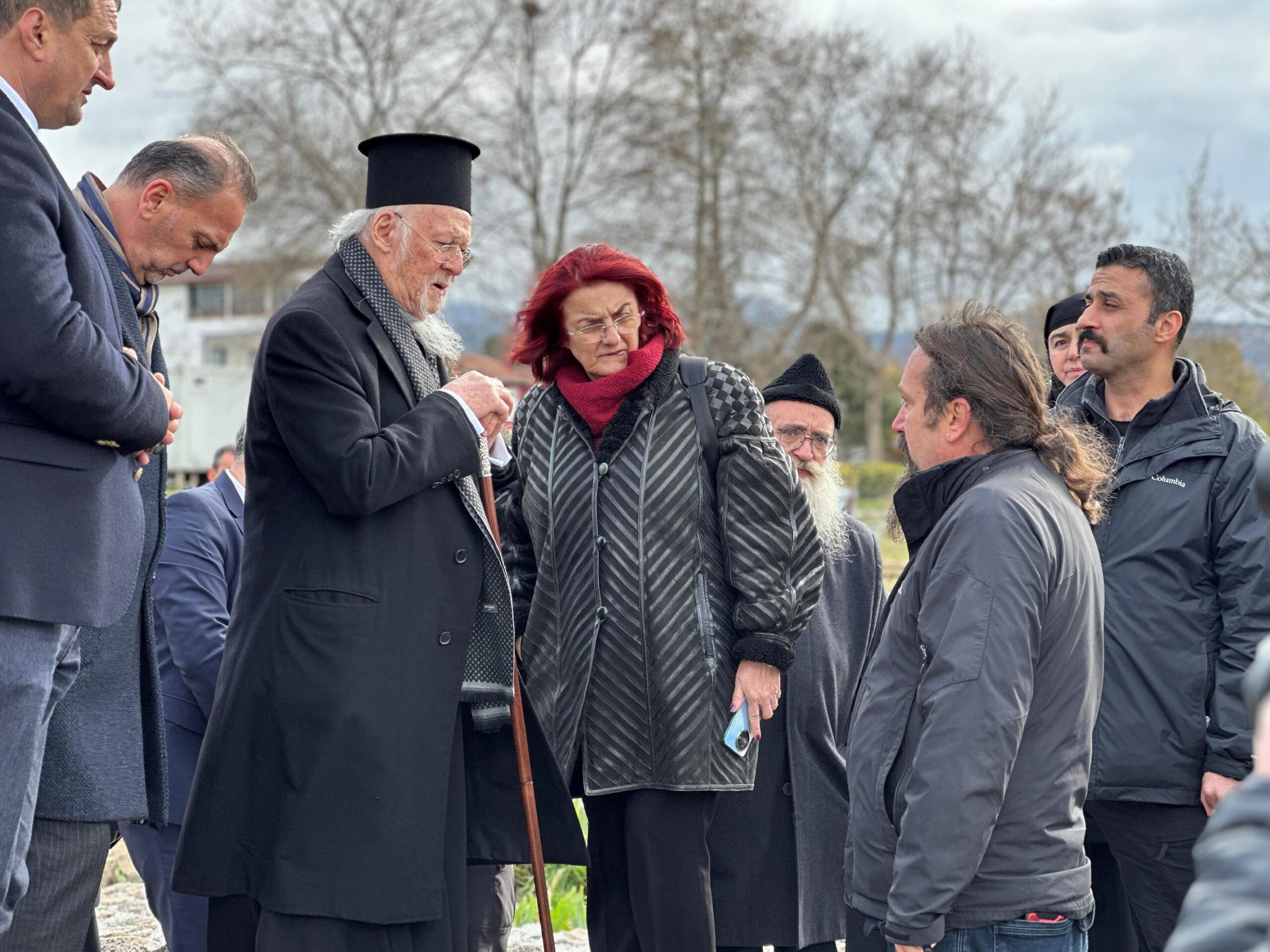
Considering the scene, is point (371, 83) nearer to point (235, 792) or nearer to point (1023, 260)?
point (1023, 260)

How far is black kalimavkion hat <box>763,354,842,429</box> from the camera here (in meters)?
4.19

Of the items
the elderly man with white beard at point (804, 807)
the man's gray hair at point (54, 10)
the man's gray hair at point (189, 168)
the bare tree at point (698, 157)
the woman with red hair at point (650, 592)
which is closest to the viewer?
the man's gray hair at point (54, 10)

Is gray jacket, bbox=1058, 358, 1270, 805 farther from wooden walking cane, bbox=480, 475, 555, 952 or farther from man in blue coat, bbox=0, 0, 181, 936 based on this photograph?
man in blue coat, bbox=0, 0, 181, 936

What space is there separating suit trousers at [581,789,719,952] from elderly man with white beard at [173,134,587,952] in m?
0.29

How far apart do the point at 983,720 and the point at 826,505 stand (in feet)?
5.46

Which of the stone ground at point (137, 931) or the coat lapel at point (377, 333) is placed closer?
the coat lapel at point (377, 333)

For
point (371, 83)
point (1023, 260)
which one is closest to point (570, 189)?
point (371, 83)

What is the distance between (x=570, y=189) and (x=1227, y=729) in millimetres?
23406

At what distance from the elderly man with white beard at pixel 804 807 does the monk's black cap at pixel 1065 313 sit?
5.46 feet

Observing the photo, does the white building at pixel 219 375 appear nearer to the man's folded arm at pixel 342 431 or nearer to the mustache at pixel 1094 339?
the mustache at pixel 1094 339

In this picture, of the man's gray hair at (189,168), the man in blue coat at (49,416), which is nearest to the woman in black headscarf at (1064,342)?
the man's gray hair at (189,168)

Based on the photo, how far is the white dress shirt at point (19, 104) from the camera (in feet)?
7.84

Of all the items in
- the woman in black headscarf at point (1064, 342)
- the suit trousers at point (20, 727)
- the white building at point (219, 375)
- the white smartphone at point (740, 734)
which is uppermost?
the white building at point (219, 375)

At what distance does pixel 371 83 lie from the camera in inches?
981
